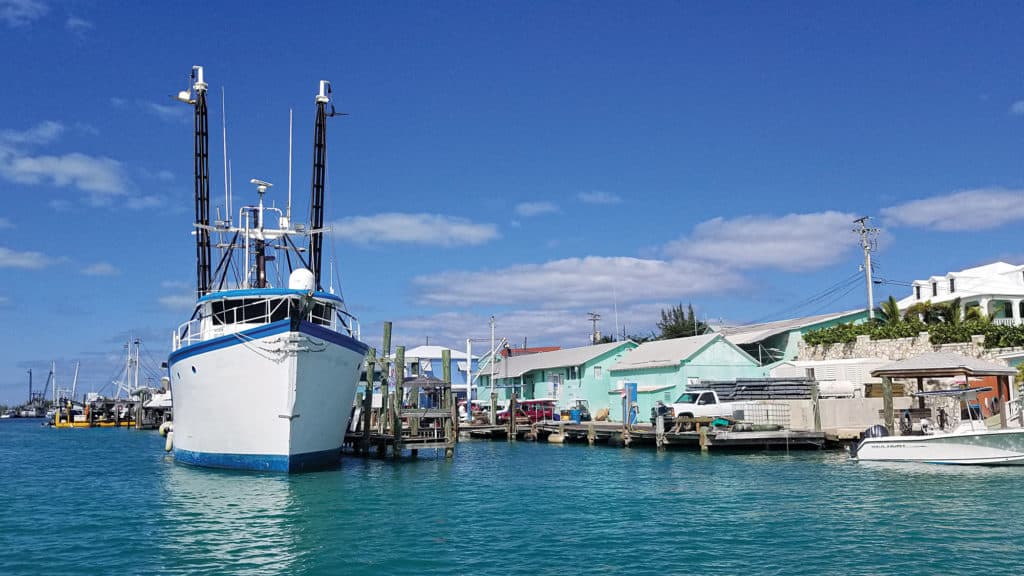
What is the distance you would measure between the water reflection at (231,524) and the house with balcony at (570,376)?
2966cm

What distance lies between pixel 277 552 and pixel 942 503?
16264mm

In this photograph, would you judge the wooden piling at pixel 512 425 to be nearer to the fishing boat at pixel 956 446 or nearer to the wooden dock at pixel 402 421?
the wooden dock at pixel 402 421

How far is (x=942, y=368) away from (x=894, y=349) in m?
15.9

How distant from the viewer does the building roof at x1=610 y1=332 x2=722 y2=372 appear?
49.1 m

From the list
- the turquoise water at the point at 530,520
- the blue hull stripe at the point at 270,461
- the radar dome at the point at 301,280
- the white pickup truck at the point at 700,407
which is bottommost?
the turquoise water at the point at 530,520

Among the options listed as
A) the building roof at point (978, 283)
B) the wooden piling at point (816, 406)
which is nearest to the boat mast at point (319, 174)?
the wooden piling at point (816, 406)

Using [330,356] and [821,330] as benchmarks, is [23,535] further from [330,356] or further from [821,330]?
[821,330]

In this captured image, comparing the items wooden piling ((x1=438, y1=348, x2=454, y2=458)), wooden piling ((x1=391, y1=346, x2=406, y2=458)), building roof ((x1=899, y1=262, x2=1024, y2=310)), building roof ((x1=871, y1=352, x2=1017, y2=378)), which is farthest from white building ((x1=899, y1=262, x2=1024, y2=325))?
wooden piling ((x1=391, y1=346, x2=406, y2=458))

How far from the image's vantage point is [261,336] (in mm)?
26297

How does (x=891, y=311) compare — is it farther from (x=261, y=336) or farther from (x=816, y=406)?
(x=261, y=336)

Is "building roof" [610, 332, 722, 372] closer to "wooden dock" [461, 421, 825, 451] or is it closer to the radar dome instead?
"wooden dock" [461, 421, 825, 451]

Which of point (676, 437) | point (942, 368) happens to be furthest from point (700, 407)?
point (942, 368)

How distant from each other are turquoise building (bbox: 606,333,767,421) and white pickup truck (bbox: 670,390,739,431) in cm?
626

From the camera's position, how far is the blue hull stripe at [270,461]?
27.0 metres
